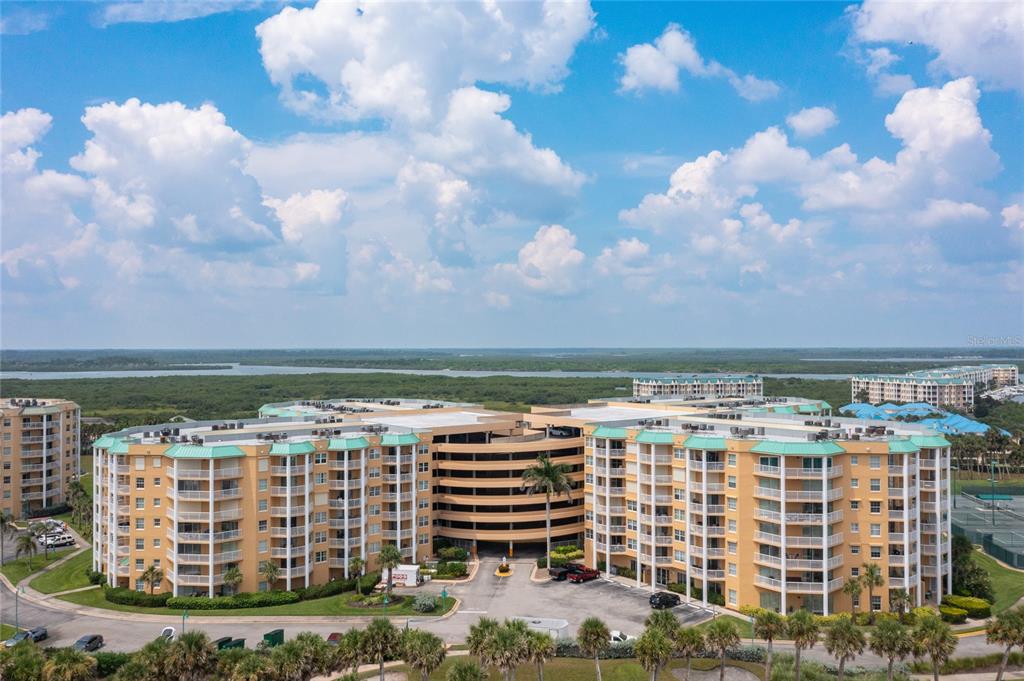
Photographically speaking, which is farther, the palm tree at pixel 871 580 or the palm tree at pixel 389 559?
the palm tree at pixel 389 559

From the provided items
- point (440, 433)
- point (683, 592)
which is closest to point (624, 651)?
point (683, 592)

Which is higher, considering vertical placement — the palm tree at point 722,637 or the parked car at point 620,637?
the palm tree at point 722,637

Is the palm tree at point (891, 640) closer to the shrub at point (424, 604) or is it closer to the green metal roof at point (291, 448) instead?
the shrub at point (424, 604)

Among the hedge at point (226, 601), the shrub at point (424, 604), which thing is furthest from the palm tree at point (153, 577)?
the shrub at point (424, 604)

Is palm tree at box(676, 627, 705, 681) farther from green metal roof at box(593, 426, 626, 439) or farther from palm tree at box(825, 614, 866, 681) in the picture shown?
green metal roof at box(593, 426, 626, 439)

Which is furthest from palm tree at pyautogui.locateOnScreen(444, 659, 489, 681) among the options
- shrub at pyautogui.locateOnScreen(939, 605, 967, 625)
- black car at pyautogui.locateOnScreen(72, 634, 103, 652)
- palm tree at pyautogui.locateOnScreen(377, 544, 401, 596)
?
shrub at pyautogui.locateOnScreen(939, 605, 967, 625)
